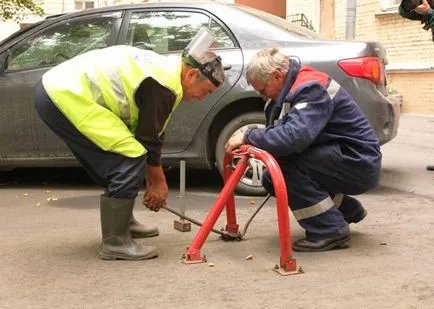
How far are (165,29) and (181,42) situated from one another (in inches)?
8.3

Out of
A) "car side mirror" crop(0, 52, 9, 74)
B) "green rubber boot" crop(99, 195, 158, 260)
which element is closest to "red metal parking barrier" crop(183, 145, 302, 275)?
"green rubber boot" crop(99, 195, 158, 260)

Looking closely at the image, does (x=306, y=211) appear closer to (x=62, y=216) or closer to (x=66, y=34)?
(x=62, y=216)

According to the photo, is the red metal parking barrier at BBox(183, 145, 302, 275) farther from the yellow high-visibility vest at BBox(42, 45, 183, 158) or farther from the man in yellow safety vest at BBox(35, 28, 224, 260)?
the yellow high-visibility vest at BBox(42, 45, 183, 158)

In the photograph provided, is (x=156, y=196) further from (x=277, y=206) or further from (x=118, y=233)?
(x=277, y=206)

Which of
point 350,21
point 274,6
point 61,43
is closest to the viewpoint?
point 61,43

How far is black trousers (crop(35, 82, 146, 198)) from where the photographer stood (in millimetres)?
3494

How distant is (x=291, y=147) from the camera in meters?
3.53

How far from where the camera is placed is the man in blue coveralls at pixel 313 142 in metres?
3.53

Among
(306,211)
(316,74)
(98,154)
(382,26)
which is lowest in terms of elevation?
(382,26)

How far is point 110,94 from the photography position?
11.4ft

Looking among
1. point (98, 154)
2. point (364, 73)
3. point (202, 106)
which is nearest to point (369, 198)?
point (364, 73)

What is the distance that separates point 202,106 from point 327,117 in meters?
1.91

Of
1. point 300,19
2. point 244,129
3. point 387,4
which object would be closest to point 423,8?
point 244,129

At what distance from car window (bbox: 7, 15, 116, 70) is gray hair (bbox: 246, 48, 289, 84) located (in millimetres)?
2400
